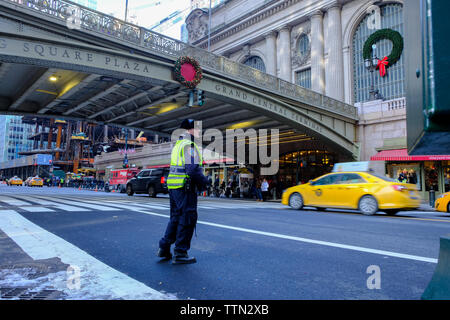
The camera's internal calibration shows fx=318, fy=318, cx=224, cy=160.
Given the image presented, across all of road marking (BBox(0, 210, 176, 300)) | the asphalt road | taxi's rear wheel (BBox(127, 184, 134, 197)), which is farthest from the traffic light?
road marking (BBox(0, 210, 176, 300))

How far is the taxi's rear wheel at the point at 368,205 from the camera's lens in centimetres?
1116

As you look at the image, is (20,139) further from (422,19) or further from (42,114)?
(422,19)

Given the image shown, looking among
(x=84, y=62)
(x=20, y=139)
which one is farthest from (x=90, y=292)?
(x=20, y=139)

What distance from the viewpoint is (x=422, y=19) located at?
100 centimetres

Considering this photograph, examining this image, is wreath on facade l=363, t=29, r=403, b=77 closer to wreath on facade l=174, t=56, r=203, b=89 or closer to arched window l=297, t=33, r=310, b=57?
arched window l=297, t=33, r=310, b=57

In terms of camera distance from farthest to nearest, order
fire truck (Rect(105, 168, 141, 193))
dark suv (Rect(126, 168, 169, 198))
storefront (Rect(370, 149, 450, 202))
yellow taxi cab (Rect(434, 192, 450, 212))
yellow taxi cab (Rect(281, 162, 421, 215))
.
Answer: fire truck (Rect(105, 168, 141, 193)), dark suv (Rect(126, 168, 169, 198)), storefront (Rect(370, 149, 450, 202)), yellow taxi cab (Rect(434, 192, 450, 212)), yellow taxi cab (Rect(281, 162, 421, 215))

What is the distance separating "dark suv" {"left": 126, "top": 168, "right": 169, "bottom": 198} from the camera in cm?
2164

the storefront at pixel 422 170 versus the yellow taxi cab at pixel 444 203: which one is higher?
the storefront at pixel 422 170

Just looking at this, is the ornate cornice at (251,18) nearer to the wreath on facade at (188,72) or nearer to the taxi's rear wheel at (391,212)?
the wreath on facade at (188,72)

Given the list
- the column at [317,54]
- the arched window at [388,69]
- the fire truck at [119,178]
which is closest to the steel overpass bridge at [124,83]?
the arched window at [388,69]

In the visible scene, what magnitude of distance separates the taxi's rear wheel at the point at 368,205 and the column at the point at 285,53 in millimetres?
28629

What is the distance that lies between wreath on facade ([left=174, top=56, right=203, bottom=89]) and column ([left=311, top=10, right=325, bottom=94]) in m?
22.2

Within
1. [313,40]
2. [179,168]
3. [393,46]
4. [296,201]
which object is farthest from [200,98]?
[313,40]

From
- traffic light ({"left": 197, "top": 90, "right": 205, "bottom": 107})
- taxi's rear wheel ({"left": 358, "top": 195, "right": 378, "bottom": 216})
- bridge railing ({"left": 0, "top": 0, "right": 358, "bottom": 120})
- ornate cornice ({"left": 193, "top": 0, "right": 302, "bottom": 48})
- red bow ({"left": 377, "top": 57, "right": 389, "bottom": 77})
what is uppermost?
ornate cornice ({"left": 193, "top": 0, "right": 302, "bottom": 48})
